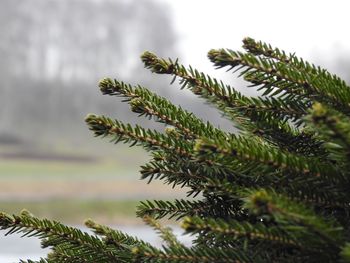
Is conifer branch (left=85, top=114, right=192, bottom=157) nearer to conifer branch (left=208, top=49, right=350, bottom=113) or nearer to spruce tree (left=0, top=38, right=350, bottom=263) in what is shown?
spruce tree (left=0, top=38, right=350, bottom=263)

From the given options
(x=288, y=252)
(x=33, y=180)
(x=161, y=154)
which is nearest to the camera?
(x=288, y=252)

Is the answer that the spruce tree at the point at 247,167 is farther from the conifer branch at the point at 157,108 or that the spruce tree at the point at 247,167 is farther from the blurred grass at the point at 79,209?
the blurred grass at the point at 79,209

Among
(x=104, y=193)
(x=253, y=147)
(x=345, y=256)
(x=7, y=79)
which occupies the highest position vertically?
(x=7, y=79)

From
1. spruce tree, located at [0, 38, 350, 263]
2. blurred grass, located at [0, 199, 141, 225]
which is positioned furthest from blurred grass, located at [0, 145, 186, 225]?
spruce tree, located at [0, 38, 350, 263]

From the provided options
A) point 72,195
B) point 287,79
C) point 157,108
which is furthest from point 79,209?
point 287,79

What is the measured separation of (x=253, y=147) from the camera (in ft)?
3.64

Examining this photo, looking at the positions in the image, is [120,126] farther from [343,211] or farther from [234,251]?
[343,211]

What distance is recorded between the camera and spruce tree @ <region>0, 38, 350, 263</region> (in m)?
1.04

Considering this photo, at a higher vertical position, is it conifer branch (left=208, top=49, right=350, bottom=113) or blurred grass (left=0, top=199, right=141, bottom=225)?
blurred grass (left=0, top=199, right=141, bottom=225)

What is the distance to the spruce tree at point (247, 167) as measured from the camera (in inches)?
40.8

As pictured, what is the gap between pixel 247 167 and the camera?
44.4 inches

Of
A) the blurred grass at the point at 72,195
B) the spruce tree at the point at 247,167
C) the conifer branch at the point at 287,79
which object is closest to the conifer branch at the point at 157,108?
the spruce tree at the point at 247,167

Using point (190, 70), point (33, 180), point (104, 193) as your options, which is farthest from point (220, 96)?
point (33, 180)

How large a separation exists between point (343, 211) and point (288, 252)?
0.14m
